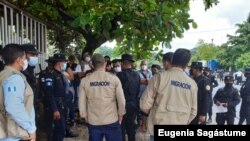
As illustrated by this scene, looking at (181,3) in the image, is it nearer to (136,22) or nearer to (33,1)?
(136,22)

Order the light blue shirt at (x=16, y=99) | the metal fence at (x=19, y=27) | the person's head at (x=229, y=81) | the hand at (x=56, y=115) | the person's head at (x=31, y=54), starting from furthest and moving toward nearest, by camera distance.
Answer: the person's head at (x=229, y=81) → the metal fence at (x=19, y=27) → the hand at (x=56, y=115) → the person's head at (x=31, y=54) → the light blue shirt at (x=16, y=99)

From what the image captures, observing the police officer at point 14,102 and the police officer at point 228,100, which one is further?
the police officer at point 228,100

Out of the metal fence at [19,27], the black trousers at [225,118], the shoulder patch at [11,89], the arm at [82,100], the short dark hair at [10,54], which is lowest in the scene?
the black trousers at [225,118]

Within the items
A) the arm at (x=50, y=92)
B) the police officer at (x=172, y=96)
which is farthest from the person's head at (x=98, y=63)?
the arm at (x=50, y=92)

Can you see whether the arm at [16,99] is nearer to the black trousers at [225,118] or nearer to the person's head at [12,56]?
the person's head at [12,56]

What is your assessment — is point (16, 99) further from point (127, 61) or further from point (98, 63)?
point (127, 61)

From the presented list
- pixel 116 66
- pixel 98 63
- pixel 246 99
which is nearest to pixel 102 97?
pixel 98 63

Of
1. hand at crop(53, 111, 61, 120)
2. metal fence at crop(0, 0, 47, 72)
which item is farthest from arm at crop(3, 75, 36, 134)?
metal fence at crop(0, 0, 47, 72)

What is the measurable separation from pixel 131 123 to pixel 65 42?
36.5 feet

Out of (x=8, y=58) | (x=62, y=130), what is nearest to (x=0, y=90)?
(x=8, y=58)

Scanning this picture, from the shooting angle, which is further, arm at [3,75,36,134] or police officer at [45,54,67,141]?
police officer at [45,54,67,141]

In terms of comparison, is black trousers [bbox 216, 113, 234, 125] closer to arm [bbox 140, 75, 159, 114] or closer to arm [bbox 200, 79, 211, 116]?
arm [bbox 200, 79, 211, 116]

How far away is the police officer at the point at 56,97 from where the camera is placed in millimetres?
5320

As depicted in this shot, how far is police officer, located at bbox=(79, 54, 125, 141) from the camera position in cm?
434
